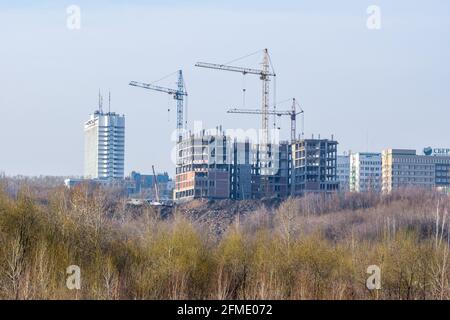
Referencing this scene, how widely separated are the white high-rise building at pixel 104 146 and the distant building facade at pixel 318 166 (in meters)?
34.3

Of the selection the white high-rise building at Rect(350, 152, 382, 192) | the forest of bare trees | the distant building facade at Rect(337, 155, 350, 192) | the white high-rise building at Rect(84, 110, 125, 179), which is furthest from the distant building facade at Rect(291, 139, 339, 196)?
the forest of bare trees

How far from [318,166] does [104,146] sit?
132 feet

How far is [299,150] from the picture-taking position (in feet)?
265

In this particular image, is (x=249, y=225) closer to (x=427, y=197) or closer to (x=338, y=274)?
(x=427, y=197)

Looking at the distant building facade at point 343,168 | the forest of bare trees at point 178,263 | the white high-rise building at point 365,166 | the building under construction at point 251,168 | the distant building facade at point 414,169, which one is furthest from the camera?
the distant building facade at point 343,168

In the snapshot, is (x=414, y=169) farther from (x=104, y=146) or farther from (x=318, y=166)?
(x=104, y=146)

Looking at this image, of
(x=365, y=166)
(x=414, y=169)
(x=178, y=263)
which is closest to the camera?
(x=178, y=263)

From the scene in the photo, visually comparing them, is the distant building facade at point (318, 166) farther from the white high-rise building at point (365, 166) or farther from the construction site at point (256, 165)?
the white high-rise building at point (365, 166)

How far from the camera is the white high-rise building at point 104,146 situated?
11121 cm

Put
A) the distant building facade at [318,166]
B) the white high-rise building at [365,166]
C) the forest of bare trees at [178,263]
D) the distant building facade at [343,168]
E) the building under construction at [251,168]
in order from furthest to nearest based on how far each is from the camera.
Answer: the distant building facade at [343,168], the white high-rise building at [365,166], the distant building facade at [318,166], the building under construction at [251,168], the forest of bare trees at [178,263]

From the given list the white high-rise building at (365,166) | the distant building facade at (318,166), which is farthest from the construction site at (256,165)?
the white high-rise building at (365,166)

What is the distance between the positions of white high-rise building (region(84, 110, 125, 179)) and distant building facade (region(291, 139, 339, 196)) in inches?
1352

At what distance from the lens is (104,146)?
377ft

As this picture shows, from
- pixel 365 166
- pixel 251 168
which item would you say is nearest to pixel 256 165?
pixel 251 168
